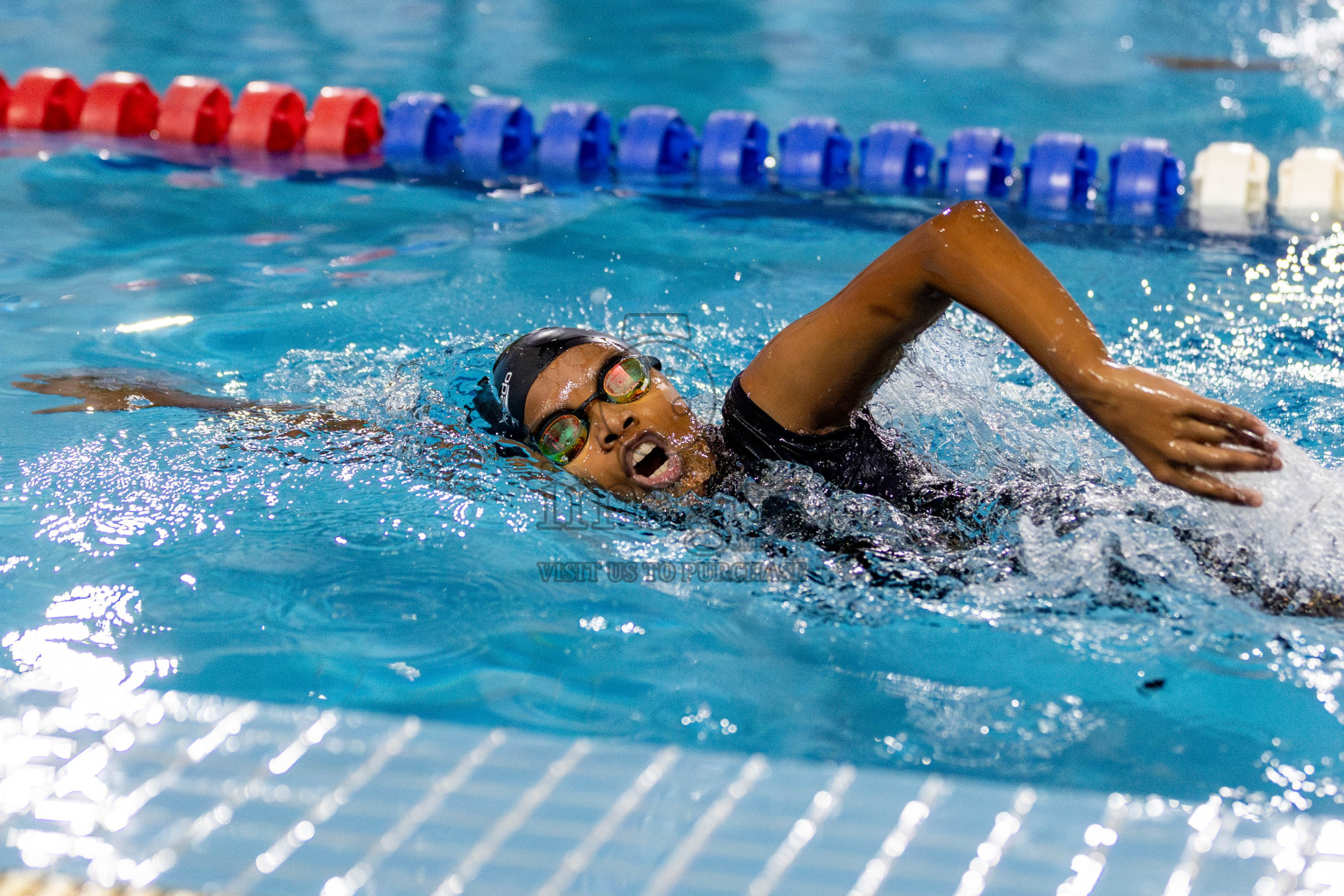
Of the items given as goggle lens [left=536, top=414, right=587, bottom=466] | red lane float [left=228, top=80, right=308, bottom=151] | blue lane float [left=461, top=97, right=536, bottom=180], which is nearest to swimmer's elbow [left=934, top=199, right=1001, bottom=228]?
goggle lens [left=536, top=414, right=587, bottom=466]

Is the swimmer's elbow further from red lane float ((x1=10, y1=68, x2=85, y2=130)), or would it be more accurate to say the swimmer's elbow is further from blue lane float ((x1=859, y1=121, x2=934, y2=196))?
red lane float ((x1=10, y1=68, x2=85, y2=130))

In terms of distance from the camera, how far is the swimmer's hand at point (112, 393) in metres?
3.11

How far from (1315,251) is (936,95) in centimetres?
294

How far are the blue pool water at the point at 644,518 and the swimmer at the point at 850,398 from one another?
0.11 meters

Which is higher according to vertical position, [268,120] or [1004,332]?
[268,120]

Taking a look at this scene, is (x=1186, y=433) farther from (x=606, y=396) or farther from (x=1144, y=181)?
(x=1144, y=181)

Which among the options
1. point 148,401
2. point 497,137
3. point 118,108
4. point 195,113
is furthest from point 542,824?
point 118,108

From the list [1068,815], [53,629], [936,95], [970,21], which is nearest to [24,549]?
[53,629]

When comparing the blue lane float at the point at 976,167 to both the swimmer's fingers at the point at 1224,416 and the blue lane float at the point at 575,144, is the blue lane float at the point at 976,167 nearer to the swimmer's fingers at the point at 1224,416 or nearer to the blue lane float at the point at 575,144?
the blue lane float at the point at 575,144

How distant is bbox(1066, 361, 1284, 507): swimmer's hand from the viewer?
1.63m

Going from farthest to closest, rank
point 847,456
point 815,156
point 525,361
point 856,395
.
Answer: point 815,156
point 525,361
point 847,456
point 856,395

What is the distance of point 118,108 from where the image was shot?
6.04 metres

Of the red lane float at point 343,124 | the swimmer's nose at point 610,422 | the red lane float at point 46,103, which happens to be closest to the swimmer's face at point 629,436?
the swimmer's nose at point 610,422

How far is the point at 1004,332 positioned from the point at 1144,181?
395cm
